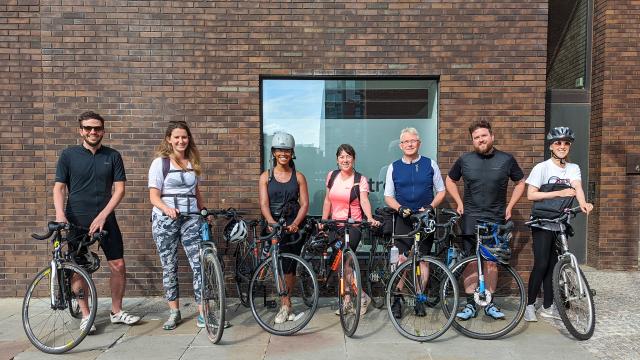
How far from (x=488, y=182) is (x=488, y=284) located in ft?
3.15

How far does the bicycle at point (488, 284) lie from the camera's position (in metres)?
3.96

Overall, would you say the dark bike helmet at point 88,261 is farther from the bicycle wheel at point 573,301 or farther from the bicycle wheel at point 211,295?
the bicycle wheel at point 573,301

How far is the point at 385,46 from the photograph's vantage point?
521 centimetres

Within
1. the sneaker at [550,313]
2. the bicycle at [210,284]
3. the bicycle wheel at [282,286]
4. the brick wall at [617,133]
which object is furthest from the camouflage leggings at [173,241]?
the brick wall at [617,133]

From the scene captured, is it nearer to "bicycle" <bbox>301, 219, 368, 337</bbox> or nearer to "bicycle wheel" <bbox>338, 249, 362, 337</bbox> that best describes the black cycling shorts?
"bicycle" <bbox>301, 219, 368, 337</bbox>

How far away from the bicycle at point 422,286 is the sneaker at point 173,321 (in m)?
2.05

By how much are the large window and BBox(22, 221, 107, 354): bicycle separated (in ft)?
7.46

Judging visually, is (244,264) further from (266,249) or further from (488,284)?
(488,284)

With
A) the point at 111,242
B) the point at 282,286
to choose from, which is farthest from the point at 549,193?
the point at 111,242

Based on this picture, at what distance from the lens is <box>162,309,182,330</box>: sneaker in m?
4.30

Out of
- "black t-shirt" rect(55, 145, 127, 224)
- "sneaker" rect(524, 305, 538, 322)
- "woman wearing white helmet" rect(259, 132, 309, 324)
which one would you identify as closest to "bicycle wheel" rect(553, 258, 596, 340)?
"sneaker" rect(524, 305, 538, 322)

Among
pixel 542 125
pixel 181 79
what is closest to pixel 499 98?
pixel 542 125

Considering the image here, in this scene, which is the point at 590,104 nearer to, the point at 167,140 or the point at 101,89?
the point at 167,140

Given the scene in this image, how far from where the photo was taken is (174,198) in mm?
4191
